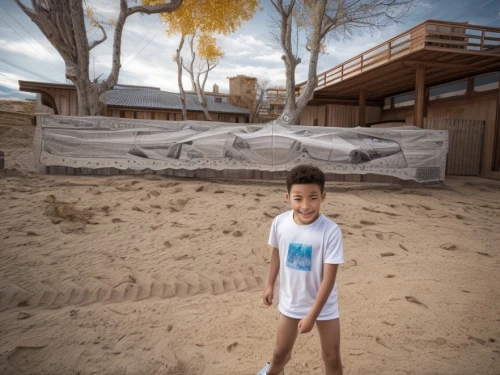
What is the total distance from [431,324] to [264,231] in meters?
2.65

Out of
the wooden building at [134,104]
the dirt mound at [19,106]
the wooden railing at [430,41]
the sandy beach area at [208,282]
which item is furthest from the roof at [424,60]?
the dirt mound at [19,106]

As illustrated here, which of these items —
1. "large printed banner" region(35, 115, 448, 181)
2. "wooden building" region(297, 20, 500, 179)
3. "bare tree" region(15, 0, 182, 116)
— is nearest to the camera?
"large printed banner" region(35, 115, 448, 181)

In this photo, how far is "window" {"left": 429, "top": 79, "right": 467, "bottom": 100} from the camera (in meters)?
12.7

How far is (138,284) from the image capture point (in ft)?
10.9

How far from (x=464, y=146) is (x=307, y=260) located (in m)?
12.6

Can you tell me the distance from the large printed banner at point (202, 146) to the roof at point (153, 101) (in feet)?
41.5

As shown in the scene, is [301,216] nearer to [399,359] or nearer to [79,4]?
[399,359]

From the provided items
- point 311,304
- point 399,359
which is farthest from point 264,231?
point 311,304

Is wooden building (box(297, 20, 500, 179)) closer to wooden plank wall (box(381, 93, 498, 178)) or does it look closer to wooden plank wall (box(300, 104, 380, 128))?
wooden plank wall (box(381, 93, 498, 178))

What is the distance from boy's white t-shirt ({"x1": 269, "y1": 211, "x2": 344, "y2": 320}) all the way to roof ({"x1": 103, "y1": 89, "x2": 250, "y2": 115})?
19.6 m

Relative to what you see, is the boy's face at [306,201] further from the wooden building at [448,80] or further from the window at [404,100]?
the window at [404,100]

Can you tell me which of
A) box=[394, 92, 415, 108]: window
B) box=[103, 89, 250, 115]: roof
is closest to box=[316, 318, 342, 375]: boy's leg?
box=[394, 92, 415, 108]: window

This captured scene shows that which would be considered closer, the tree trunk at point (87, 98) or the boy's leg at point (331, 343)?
the boy's leg at point (331, 343)

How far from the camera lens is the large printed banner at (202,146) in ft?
23.5
